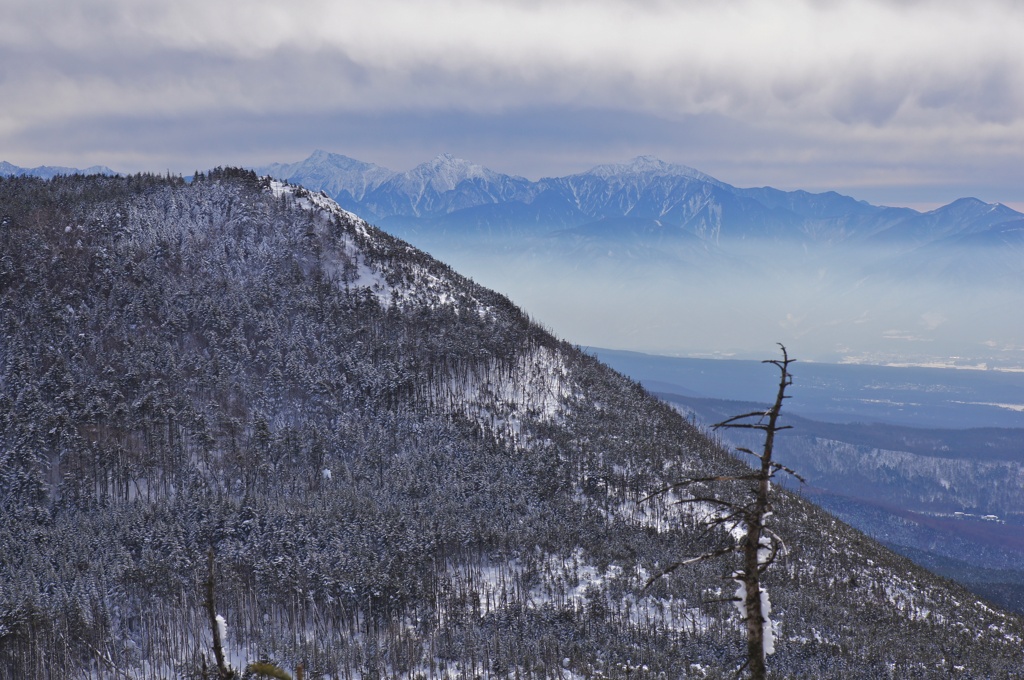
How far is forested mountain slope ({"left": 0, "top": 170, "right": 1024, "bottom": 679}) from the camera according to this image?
11950cm

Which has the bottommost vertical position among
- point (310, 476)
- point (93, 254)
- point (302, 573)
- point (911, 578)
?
point (911, 578)

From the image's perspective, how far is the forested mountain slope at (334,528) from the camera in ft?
392

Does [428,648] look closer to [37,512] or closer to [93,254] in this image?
[37,512]

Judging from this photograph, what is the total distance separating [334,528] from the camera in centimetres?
14500

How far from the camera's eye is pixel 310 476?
17150 centimetres

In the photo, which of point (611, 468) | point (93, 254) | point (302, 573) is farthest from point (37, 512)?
point (611, 468)

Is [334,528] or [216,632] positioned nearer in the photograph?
[216,632]

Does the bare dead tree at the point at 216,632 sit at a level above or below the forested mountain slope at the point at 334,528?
above

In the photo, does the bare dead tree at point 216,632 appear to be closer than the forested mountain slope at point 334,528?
Yes

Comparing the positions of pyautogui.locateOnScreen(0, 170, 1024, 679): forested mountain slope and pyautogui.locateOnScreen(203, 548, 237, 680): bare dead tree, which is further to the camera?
pyautogui.locateOnScreen(0, 170, 1024, 679): forested mountain slope

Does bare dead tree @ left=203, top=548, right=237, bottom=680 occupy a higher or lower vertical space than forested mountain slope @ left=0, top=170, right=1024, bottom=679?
higher

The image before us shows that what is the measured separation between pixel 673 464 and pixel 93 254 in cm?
15803

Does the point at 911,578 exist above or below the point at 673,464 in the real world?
below

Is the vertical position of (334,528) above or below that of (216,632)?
below
